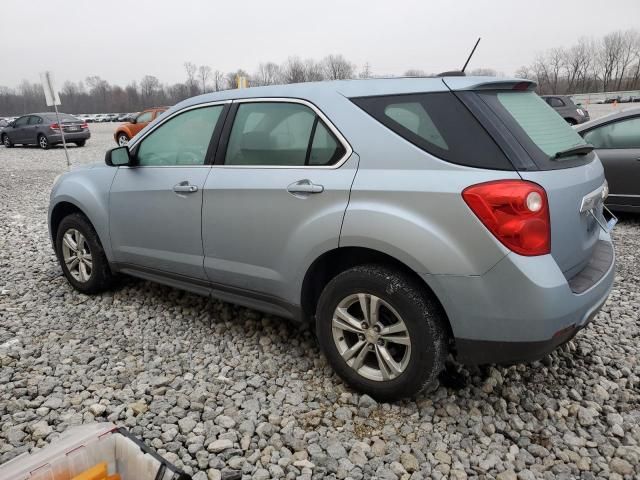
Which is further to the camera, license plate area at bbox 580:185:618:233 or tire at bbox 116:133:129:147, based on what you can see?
tire at bbox 116:133:129:147

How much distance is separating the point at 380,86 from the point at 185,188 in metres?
1.46

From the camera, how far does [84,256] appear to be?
Answer: 440cm

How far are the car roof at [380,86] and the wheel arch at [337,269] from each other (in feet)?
2.84

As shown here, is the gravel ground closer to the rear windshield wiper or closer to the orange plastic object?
the orange plastic object

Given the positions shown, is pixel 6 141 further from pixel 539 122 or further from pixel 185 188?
pixel 539 122

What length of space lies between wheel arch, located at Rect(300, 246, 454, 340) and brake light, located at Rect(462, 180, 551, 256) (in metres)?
0.43

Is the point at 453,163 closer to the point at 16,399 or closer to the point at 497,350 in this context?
the point at 497,350

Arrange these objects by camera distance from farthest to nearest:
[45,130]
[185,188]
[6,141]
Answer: [6,141] < [45,130] < [185,188]

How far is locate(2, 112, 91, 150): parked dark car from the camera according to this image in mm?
21750

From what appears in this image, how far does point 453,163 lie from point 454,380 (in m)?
1.33

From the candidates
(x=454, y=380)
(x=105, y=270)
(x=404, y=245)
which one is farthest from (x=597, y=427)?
(x=105, y=270)

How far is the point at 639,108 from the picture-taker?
21.6 ft

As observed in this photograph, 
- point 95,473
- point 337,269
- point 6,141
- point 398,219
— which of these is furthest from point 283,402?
point 6,141

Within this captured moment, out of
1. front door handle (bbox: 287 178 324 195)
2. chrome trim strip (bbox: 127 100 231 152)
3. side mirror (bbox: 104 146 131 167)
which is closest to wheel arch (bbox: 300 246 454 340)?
front door handle (bbox: 287 178 324 195)
